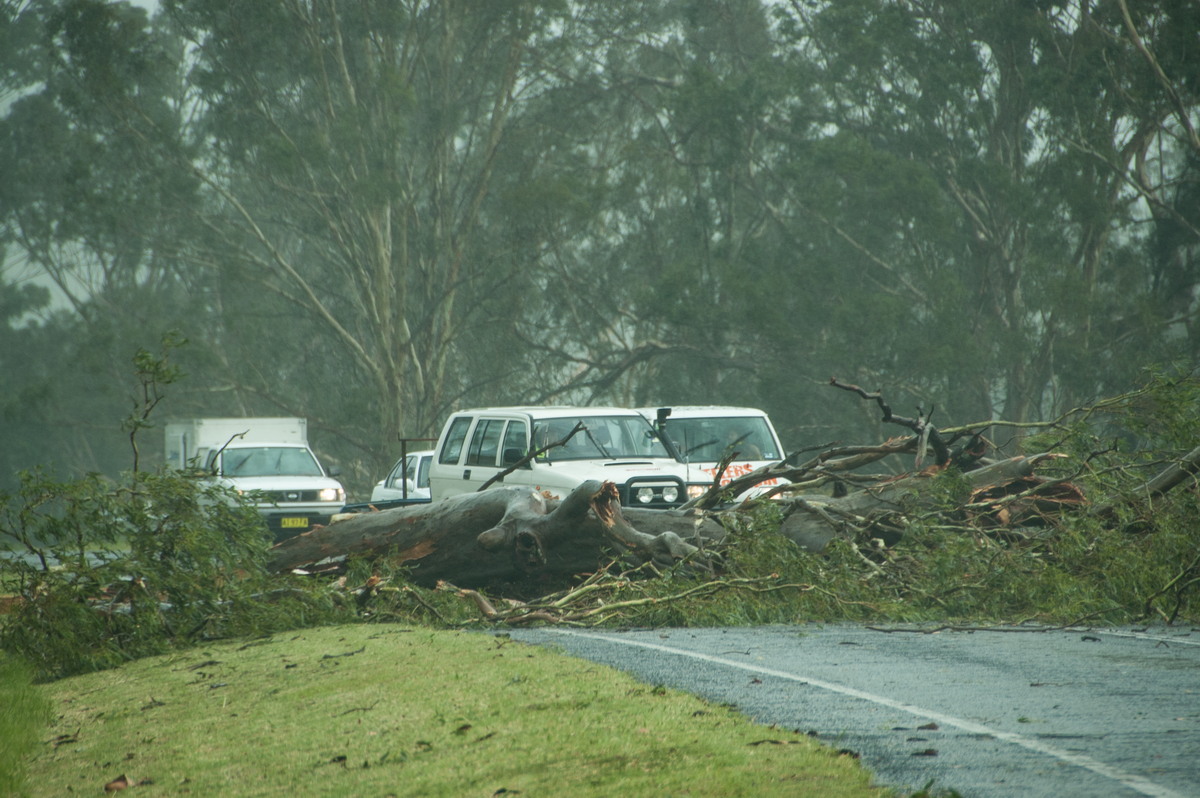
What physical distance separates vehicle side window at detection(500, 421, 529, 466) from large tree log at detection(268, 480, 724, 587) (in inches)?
97.2

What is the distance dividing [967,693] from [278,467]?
19.0 m

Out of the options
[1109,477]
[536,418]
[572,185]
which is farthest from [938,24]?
[1109,477]

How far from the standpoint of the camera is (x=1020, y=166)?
1270 inches

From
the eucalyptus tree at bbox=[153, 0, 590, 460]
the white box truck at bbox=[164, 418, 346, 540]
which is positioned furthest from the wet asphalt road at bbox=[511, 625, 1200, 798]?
the eucalyptus tree at bbox=[153, 0, 590, 460]

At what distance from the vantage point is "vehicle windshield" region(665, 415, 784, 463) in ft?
49.3

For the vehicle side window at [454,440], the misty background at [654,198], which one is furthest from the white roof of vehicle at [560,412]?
the misty background at [654,198]

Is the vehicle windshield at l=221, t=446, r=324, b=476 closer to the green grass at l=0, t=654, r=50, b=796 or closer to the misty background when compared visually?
the misty background

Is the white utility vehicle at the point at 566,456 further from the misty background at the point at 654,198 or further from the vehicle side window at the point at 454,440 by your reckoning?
the misty background at the point at 654,198

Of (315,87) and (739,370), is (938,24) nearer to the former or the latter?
(739,370)

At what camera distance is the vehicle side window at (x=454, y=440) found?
15.8 meters

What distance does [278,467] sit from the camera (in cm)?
2416

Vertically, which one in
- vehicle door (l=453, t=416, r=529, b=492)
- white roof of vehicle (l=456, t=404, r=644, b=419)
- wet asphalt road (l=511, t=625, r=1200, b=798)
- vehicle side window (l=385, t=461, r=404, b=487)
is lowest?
wet asphalt road (l=511, t=625, r=1200, b=798)

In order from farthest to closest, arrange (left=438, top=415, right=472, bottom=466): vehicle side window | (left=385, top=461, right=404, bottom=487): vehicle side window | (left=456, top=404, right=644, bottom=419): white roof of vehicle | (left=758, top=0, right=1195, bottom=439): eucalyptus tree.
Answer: (left=758, top=0, right=1195, bottom=439): eucalyptus tree, (left=385, top=461, right=404, bottom=487): vehicle side window, (left=438, top=415, right=472, bottom=466): vehicle side window, (left=456, top=404, right=644, bottom=419): white roof of vehicle

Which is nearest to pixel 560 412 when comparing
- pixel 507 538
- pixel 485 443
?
pixel 485 443
